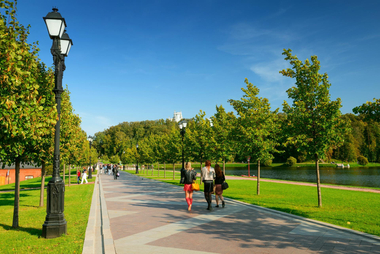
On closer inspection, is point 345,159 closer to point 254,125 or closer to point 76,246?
point 254,125

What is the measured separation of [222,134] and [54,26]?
16628 millimetres

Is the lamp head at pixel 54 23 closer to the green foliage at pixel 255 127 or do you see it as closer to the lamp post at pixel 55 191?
the lamp post at pixel 55 191

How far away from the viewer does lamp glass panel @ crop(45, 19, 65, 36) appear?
7035 millimetres

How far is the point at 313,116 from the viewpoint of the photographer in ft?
38.4

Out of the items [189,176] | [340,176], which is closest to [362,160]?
[340,176]

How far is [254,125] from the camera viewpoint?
15914mm

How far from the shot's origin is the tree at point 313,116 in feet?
36.9

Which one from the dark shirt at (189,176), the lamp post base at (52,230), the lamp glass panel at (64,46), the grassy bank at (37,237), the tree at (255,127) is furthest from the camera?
the tree at (255,127)

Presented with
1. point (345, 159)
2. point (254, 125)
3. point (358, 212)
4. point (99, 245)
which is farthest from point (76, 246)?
point (345, 159)

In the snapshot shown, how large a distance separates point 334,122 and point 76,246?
10563mm

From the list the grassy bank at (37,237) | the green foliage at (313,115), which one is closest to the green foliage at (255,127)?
the green foliage at (313,115)

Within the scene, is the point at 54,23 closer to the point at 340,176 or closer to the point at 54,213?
the point at 54,213

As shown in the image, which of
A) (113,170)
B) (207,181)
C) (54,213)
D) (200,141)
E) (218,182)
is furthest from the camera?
(113,170)

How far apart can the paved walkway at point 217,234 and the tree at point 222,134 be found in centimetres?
1114
